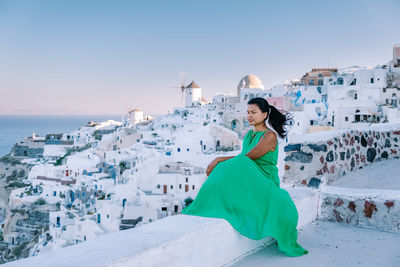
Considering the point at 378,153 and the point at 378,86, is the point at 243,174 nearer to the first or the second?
the point at 378,153

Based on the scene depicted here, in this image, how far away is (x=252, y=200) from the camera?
2.02 m

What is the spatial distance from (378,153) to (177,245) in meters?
3.22

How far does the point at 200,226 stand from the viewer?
71.5 inches

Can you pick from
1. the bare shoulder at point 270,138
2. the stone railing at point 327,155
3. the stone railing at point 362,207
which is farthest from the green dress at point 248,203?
the stone railing at point 327,155

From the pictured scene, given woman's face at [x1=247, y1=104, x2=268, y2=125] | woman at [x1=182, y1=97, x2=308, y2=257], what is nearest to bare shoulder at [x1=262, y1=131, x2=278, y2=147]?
woman at [x1=182, y1=97, x2=308, y2=257]

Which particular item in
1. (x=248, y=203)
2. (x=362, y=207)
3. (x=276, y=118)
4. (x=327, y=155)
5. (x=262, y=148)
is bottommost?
(x=362, y=207)

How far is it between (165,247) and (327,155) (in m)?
2.22

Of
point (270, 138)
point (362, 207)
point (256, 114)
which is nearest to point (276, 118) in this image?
point (256, 114)

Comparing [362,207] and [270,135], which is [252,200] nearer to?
[270,135]

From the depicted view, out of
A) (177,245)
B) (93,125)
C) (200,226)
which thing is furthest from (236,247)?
(93,125)

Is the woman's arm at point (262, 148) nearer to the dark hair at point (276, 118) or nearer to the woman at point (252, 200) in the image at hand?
the woman at point (252, 200)

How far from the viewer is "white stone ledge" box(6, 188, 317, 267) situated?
139cm

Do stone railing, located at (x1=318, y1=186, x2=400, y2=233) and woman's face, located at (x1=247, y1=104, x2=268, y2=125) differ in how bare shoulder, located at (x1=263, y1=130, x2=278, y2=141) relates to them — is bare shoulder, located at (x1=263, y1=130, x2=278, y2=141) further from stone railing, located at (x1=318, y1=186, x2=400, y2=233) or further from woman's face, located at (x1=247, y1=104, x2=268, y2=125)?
stone railing, located at (x1=318, y1=186, x2=400, y2=233)

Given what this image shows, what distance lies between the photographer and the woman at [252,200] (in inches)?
79.0
